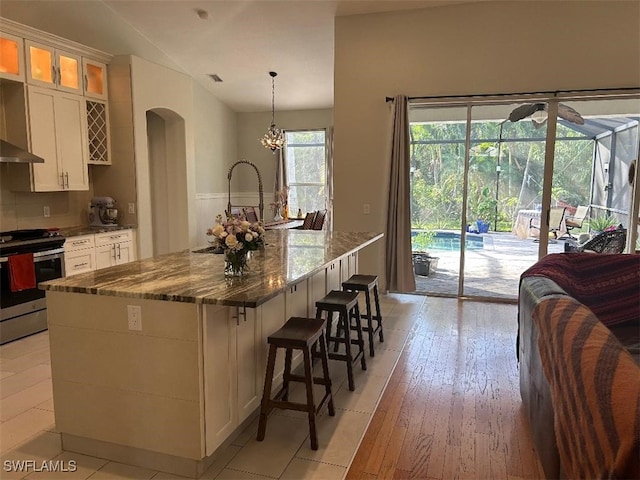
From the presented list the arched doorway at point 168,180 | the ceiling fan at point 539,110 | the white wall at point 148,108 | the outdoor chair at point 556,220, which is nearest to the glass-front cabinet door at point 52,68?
the white wall at point 148,108

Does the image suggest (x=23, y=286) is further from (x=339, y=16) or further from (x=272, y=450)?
(x=339, y=16)

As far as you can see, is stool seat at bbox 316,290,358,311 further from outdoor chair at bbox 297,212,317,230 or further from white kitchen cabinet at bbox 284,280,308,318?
outdoor chair at bbox 297,212,317,230

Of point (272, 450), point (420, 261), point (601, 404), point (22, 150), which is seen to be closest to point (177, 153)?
point (22, 150)

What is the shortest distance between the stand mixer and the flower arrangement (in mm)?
3511

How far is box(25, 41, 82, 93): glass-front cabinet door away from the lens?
452cm

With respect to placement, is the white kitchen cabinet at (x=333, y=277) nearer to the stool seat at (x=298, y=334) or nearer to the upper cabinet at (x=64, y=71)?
the stool seat at (x=298, y=334)

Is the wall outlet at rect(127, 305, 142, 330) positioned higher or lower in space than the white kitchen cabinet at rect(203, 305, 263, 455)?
higher

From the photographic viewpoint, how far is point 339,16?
5484mm

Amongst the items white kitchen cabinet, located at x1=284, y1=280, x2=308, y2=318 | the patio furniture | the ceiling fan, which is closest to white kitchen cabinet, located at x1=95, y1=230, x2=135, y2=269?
white kitchen cabinet, located at x1=284, y1=280, x2=308, y2=318

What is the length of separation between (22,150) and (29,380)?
2.26m

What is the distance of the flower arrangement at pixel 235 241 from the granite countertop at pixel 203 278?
3.5 inches

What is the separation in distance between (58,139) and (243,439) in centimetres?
397

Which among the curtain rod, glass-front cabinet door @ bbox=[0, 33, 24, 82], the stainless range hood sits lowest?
the stainless range hood

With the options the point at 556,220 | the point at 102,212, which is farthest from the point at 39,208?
the point at 556,220
